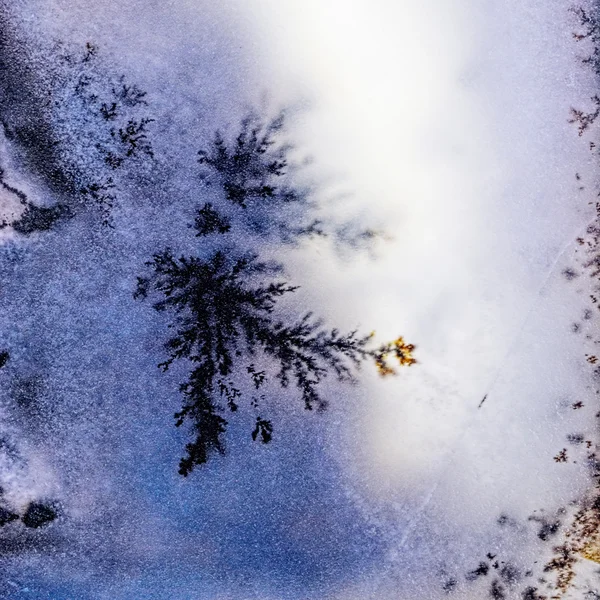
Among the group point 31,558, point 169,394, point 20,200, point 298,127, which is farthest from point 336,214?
point 31,558

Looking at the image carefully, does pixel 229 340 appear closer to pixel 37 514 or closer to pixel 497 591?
pixel 37 514

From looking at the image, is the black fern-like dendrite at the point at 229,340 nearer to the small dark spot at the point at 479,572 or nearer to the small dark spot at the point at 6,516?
the small dark spot at the point at 6,516

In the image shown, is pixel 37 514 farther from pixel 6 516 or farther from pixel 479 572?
pixel 479 572

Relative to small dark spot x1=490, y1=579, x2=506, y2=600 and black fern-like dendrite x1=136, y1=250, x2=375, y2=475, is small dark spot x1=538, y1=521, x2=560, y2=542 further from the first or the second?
black fern-like dendrite x1=136, y1=250, x2=375, y2=475

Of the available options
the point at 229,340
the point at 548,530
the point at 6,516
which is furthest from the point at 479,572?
the point at 6,516

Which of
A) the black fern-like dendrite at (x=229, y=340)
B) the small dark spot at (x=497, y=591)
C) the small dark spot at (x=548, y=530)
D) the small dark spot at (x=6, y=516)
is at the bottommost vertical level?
the small dark spot at (x=497, y=591)

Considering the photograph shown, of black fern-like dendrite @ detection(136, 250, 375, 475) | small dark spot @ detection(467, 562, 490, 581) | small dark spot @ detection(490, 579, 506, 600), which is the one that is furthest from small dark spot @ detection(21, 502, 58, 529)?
small dark spot @ detection(490, 579, 506, 600)

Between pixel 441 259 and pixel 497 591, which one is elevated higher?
pixel 441 259

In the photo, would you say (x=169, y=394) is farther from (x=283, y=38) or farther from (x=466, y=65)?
(x=466, y=65)

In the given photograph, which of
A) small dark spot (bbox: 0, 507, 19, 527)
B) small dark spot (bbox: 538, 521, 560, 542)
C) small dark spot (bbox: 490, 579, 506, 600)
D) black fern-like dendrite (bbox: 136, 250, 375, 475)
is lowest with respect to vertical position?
small dark spot (bbox: 490, 579, 506, 600)

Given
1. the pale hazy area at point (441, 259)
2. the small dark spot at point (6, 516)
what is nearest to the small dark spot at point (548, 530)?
the pale hazy area at point (441, 259)

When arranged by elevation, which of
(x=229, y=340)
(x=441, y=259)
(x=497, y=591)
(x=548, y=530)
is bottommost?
(x=497, y=591)
